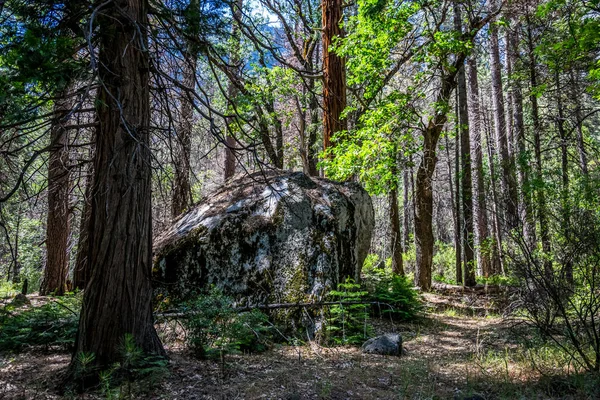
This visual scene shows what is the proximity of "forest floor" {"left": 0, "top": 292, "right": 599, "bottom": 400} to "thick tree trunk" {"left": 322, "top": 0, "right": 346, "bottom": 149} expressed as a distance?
563 cm

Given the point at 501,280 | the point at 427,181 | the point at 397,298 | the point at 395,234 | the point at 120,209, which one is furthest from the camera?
the point at 395,234

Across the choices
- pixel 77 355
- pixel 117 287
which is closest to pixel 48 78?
pixel 117 287

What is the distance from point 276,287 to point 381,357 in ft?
5.73

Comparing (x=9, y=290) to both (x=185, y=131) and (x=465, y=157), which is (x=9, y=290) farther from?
(x=465, y=157)

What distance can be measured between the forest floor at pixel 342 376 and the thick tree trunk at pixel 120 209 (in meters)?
0.46

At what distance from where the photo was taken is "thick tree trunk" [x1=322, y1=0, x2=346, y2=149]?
935cm

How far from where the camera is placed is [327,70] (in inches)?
372

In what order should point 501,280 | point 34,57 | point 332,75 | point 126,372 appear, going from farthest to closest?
point 501,280 → point 332,75 → point 126,372 → point 34,57

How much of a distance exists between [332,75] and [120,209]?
7117 mm

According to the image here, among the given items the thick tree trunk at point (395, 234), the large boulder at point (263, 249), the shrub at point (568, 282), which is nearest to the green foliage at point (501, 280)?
the shrub at point (568, 282)

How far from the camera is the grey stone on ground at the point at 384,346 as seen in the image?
5.09m

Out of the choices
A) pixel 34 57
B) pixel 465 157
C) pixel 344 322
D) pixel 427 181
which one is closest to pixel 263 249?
pixel 344 322

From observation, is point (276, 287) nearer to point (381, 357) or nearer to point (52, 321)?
point (381, 357)

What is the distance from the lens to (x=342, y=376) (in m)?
4.06
